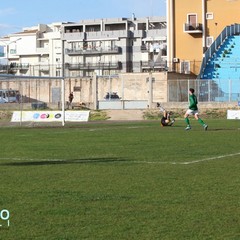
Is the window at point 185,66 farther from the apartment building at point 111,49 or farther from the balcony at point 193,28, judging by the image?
the apartment building at point 111,49

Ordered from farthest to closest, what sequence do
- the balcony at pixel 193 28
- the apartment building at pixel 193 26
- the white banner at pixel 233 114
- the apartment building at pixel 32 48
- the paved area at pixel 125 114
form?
the apartment building at pixel 32 48 < the balcony at pixel 193 28 < the apartment building at pixel 193 26 < the paved area at pixel 125 114 < the white banner at pixel 233 114

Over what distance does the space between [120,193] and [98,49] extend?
106m

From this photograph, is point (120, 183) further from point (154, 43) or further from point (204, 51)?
point (154, 43)

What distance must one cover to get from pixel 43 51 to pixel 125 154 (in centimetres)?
11012

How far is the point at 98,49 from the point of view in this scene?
11694 cm

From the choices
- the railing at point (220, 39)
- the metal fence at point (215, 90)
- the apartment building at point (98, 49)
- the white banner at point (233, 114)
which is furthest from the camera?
the apartment building at point (98, 49)

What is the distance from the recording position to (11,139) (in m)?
27.3

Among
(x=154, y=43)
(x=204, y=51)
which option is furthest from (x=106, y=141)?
(x=154, y=43)

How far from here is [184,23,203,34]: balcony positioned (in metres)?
80.6

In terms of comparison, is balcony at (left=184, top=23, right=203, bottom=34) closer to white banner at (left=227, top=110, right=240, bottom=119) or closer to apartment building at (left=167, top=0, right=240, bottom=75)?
apartment building at (left=167, top=0, right=240, bottom=75)

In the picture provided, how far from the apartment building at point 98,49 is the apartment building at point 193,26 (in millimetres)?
23468

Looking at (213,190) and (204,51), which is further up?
(204,51)

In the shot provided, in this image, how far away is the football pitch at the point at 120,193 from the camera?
8.68 metres

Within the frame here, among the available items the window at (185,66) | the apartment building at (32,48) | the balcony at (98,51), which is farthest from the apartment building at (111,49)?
the window at (185,66)
